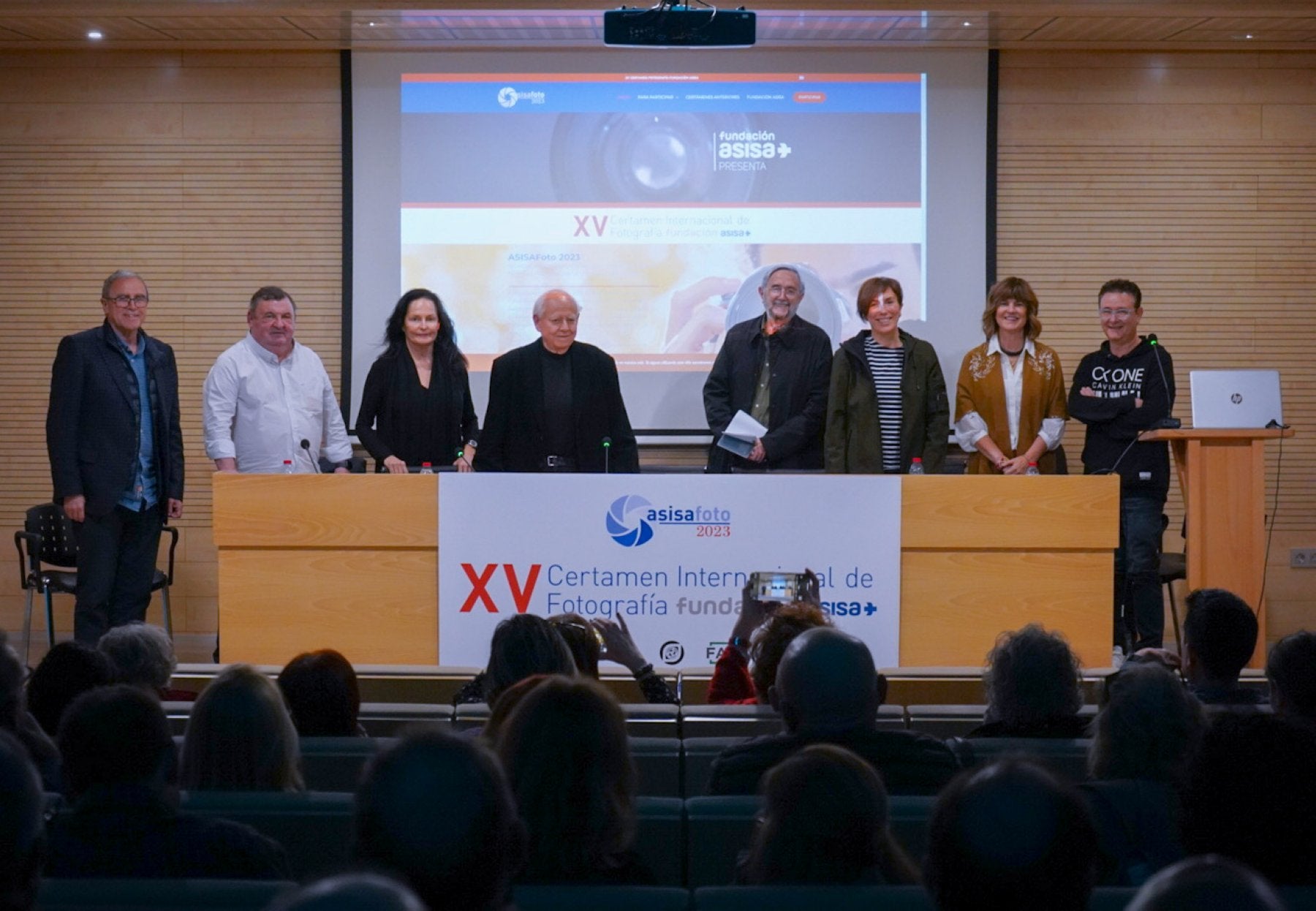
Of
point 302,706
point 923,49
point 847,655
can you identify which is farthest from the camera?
point 923,49

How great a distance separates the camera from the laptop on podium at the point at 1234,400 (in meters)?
5.86

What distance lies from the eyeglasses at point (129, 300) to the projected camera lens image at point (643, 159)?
8.51ft

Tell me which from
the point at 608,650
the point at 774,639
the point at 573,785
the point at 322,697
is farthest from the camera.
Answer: the point at 608,650

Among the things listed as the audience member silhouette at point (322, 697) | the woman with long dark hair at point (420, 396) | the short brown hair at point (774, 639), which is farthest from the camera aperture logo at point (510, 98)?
the audience member silhouette at point (322, 697)

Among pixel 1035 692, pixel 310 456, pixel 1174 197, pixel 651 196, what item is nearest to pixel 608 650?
pixel 1035 692

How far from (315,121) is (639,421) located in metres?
2.41

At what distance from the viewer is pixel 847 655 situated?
249 cm

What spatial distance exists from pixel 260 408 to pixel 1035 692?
3.92 meters

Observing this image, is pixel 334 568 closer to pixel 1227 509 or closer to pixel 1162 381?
pixel 1227 509

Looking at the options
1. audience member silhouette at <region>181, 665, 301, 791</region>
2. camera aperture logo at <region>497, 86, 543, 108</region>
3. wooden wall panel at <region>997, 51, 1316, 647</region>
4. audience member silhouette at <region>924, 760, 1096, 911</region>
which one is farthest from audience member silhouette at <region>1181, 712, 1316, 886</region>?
camera aperture logo at <region>497, 86, 543, 108</region>

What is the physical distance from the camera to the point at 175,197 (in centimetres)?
773

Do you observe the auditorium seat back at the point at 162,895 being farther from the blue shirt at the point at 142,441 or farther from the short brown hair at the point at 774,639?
the blue shirt at the point at 142,441

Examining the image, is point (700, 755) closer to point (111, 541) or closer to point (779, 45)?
point (111, 541)

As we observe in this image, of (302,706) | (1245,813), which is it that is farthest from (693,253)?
(1245,813)
